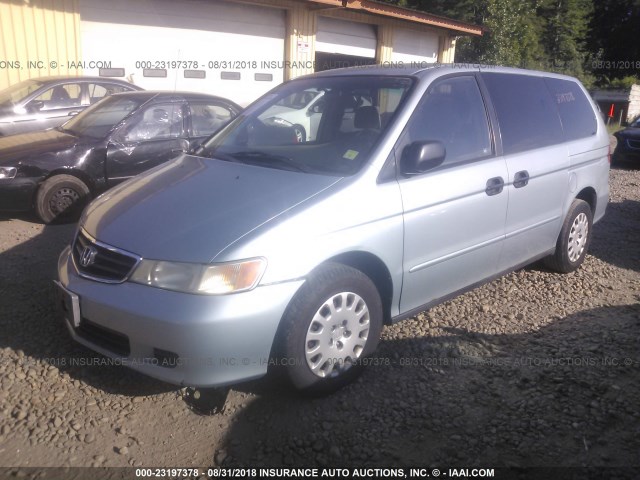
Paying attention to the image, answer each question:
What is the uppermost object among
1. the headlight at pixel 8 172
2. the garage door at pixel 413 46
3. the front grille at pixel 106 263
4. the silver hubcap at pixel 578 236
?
the garage door at pixel 413 46

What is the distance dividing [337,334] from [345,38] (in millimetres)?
13564

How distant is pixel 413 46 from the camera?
17.6 m

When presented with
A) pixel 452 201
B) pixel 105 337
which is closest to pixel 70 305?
pixel 105 337

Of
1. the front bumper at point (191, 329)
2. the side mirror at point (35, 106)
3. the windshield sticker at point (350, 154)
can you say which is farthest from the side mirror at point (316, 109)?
the side mirror at point (35, 106)

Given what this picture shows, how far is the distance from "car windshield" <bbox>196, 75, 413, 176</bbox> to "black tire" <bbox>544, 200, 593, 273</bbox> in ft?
7.29

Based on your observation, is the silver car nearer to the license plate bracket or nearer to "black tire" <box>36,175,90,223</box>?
the license plate bracket

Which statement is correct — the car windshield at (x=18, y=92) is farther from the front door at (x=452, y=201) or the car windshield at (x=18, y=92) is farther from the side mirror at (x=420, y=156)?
the side mirror at (x=420, y=156)

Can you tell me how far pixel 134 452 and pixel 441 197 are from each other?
2.30 m

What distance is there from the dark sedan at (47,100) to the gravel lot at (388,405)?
15.2ft

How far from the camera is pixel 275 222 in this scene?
3029 mm

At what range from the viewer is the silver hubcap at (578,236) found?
5.28 meters

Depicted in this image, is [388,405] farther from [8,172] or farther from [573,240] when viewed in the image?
[8,172]

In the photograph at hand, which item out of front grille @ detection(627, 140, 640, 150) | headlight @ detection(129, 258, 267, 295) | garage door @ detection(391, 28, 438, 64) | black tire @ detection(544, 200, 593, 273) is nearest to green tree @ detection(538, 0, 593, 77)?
garage door @ detection(391, 28, 438, 64)

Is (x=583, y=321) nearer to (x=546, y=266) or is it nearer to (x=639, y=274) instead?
(x=546, y=266)
